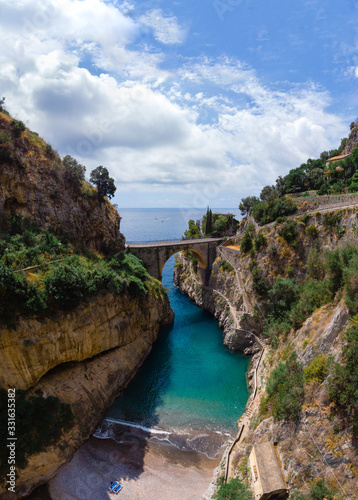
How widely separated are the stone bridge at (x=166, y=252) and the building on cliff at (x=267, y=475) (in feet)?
103

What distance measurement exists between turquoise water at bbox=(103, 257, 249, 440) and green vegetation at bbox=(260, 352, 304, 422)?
22.2 feet

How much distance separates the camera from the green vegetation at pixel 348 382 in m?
14.7

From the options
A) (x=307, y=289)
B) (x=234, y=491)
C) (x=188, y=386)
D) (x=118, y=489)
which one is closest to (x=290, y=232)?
(x=307, y=289)

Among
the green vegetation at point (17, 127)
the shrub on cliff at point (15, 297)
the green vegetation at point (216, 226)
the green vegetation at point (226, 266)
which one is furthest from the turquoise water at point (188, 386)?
the green vegetation at point (17, 127)

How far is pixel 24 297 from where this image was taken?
69.8ft

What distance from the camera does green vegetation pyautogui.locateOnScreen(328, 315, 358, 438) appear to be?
48.2 feet

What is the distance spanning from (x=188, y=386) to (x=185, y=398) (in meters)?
1.89

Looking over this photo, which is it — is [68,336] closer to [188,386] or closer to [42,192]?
[188,386]

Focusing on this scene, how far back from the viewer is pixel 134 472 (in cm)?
2030

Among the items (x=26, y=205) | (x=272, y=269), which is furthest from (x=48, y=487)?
(x=272, y=269)

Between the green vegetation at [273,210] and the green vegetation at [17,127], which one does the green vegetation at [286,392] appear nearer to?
the green vegetation at [273,210]

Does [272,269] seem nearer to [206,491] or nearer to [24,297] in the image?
[206,491]

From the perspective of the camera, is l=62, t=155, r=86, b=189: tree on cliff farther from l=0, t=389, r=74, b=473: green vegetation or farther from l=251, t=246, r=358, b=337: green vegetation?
l=251, t=246, r=358, b=337: green vegetation

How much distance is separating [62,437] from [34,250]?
1685 cm
